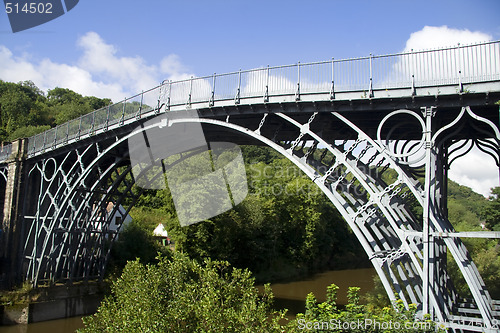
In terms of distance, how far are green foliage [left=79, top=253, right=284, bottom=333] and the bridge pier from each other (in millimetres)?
16931

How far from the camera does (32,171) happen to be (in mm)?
24750

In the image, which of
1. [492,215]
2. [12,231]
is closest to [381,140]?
[12,231]

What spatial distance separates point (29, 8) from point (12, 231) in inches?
477

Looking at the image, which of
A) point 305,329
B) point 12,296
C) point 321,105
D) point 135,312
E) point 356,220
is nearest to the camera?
point 305,329

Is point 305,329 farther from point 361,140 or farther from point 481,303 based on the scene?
point 361,140

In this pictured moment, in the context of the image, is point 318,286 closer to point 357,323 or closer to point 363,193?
point 363,193

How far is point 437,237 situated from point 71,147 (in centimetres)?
1890

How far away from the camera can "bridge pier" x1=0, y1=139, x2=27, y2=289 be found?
2366cm

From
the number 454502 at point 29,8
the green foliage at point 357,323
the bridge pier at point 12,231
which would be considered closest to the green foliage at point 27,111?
the bridge pier at point 12,231

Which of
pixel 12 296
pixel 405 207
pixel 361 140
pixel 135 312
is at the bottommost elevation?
pixel 12 296

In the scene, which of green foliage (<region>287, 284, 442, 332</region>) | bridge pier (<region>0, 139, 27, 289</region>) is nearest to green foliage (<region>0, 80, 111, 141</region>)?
bridge pier (<region>0, 139, 27, 289</region>)

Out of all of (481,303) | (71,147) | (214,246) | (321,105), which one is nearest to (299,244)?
(214,246)

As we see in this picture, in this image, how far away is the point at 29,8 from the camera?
19.1 m

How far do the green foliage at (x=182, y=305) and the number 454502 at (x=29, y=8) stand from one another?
13.3 meters
